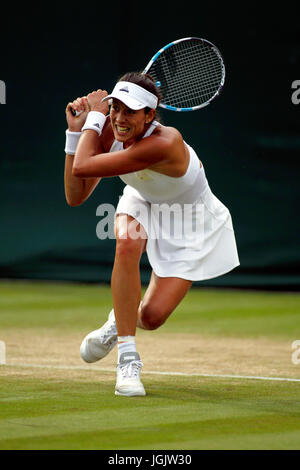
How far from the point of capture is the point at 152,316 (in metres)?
4.38

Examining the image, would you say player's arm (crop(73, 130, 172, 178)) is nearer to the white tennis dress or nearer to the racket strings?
the white tennis dress

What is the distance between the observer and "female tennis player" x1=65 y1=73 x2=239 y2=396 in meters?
4.02

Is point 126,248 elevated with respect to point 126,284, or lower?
elevated

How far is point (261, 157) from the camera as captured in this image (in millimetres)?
8727

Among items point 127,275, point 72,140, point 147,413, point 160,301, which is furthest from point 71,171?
point 147,413

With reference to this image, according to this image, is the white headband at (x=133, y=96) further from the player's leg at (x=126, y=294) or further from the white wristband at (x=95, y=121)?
the player's leg at (x=126, y=294)

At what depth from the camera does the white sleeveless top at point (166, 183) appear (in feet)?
13.9

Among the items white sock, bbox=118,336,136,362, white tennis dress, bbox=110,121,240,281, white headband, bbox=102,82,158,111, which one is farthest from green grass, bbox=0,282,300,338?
white headband, bbox=102,82,158,111

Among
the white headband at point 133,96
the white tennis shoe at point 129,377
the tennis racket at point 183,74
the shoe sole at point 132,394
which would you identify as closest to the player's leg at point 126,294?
the white tennis shoe at point 129,377

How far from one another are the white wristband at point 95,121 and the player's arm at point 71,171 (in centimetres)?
7

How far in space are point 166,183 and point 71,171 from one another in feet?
1.46

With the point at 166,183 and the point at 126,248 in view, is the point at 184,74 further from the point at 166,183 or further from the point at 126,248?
the point at 126,248
